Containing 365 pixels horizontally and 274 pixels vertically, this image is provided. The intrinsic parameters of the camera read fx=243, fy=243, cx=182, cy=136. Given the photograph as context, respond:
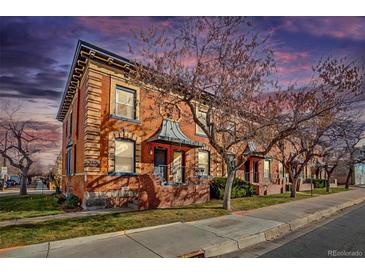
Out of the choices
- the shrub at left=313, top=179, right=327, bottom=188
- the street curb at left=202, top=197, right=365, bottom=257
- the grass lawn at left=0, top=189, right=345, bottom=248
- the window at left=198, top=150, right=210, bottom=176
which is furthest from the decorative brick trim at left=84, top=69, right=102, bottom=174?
the shrub at left=313, top=179, right=327, bottom=188

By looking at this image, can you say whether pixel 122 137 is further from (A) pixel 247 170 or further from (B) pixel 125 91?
(A) pixel 247 170

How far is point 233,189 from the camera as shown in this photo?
15.8 meters

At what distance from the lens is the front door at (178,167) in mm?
15283

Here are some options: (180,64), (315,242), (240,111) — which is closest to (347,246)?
(315,242)

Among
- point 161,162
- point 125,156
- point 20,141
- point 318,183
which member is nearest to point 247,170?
point 161,162

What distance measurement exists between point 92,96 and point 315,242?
1073cm

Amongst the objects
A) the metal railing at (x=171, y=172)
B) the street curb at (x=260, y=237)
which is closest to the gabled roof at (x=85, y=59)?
the metal railing at (x=171, y=172)

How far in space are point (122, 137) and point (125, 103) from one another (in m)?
1.95

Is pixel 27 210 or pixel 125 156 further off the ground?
pixel 125 156

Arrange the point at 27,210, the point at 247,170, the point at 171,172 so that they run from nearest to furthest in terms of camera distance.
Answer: the point at 27,210
the point at 171,172
the point at 247,170

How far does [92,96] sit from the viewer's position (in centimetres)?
1185

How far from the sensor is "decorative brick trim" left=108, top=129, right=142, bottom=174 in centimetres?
1211

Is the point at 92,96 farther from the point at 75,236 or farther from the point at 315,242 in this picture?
the point at 315,242

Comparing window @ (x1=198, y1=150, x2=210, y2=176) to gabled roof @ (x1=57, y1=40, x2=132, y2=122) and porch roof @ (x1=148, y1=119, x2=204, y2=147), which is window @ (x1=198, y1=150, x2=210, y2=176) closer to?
porch roof @ (x1=148, y1=119, x2=204, y2=147)
